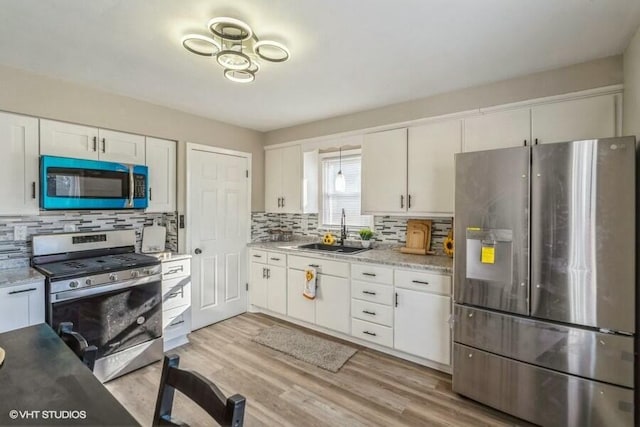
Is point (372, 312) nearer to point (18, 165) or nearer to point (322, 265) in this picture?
point (322, 265)

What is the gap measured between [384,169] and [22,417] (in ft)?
9.72

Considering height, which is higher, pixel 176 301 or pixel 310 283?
pixel 310 283

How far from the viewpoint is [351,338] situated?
3215 mm

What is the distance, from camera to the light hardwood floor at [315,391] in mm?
2094

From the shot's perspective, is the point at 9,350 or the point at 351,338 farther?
the point at 351,338

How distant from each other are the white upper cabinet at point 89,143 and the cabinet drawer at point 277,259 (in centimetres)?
170

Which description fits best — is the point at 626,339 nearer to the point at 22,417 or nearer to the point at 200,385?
the point at 200,385

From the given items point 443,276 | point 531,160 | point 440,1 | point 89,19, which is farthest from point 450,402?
point 89,19

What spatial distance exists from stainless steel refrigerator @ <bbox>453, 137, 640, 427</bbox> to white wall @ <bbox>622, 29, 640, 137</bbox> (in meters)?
0.35

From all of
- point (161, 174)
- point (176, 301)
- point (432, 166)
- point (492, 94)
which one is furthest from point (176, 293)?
point (492, 94)

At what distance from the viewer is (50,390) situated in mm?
1051

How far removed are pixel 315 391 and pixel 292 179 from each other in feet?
8.07

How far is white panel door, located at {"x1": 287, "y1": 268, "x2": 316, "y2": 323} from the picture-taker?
3.46 meters

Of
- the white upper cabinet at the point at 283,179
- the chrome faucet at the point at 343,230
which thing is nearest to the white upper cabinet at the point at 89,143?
the white upper cabinet at the point at 283,179
